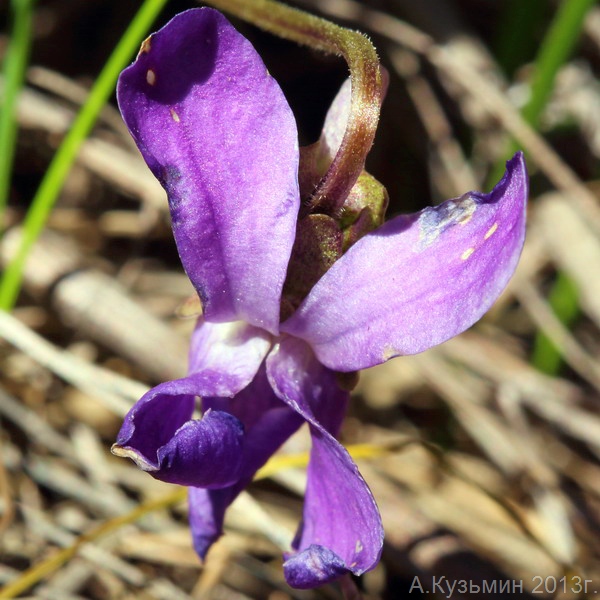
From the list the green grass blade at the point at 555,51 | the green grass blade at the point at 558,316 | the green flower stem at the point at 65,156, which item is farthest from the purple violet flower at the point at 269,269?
the green grass blade at the point at 558,316

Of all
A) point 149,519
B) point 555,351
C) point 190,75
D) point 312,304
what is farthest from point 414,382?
point 190,75

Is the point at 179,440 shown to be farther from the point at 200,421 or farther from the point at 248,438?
the point at 248,438

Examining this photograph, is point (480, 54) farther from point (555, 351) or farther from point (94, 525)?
point (94, 525)

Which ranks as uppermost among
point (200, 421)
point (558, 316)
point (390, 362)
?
point (200, 421)

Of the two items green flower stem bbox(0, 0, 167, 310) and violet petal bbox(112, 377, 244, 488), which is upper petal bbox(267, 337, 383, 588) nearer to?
violet petal bbox(112, 377, 244, 488)

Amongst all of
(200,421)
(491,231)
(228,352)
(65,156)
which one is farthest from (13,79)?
(491,231)

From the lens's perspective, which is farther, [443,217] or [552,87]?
[552,87]
